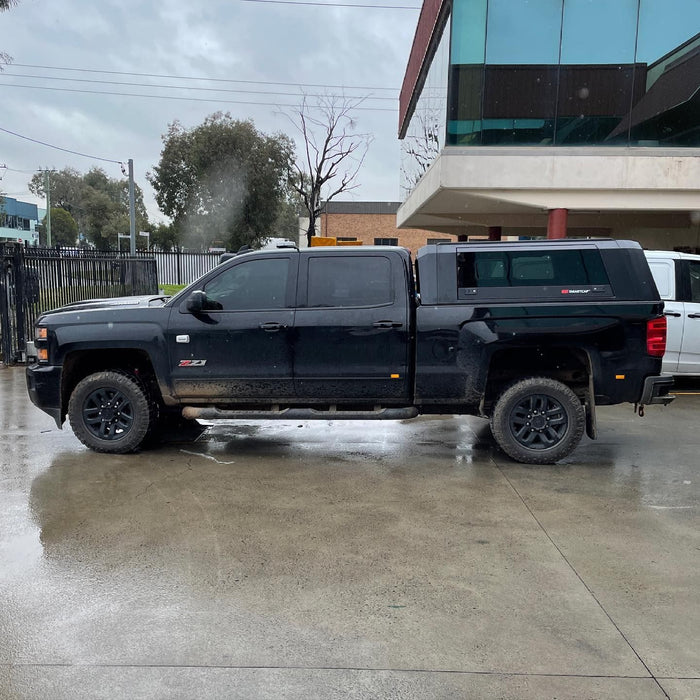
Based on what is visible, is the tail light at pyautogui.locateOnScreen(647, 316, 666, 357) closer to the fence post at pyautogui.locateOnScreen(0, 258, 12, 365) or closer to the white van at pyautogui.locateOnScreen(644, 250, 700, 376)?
the white van at pyautogui.locateOnScreen(644, 250, 700, 376)

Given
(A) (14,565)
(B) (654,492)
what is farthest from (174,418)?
(B) (654,492)

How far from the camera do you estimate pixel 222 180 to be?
3616cm

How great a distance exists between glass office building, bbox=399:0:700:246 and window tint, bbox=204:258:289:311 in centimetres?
933

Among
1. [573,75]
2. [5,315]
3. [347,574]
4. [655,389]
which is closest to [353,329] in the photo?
[347,574]

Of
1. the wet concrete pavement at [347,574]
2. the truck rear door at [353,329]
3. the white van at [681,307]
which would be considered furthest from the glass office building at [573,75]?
the wet concrete pavement at [347,574]

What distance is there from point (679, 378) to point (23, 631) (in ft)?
36.0

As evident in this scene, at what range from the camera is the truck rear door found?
623cm

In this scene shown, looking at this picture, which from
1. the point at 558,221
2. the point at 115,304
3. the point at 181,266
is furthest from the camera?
the point at 181,266

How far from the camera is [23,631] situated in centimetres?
335

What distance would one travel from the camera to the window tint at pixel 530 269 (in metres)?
6.17

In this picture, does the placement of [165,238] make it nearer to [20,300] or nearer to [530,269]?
[20,300]

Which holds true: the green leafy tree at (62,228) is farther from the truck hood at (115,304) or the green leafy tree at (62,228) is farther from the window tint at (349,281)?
the window tint at (349,281)

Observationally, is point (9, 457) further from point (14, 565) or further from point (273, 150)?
point (273, 150)

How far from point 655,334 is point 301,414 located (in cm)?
340
